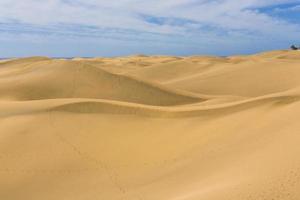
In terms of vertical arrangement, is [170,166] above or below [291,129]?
below

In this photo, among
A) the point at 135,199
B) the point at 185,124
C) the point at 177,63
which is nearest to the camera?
the point at 135,199

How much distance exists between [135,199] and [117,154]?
224 centimetres

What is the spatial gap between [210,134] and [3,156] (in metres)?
3.28

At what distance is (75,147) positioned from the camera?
7.90m

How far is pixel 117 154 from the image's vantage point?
7.65 meters

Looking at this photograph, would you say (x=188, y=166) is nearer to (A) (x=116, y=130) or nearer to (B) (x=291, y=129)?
(B) (x=291, y=129)

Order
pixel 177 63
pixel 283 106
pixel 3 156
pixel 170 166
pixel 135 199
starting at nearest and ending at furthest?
1. pixel 135 199
2. pixel 170 166
3. pixel 3 156
4. pixel 283 106
5. pixel 177 63

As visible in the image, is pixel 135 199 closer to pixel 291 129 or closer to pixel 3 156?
pixel 291 129

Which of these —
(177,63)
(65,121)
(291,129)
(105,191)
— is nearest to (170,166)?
(105,191)

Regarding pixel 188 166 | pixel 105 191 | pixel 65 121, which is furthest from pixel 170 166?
pixel 65 121

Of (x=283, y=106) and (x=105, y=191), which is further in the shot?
(x=283, y=106)

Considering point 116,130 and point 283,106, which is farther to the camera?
point 116,130

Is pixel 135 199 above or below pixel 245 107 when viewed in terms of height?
below

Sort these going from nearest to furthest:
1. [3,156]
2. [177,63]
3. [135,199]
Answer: [135,199] < [3,156] < [177,63]
